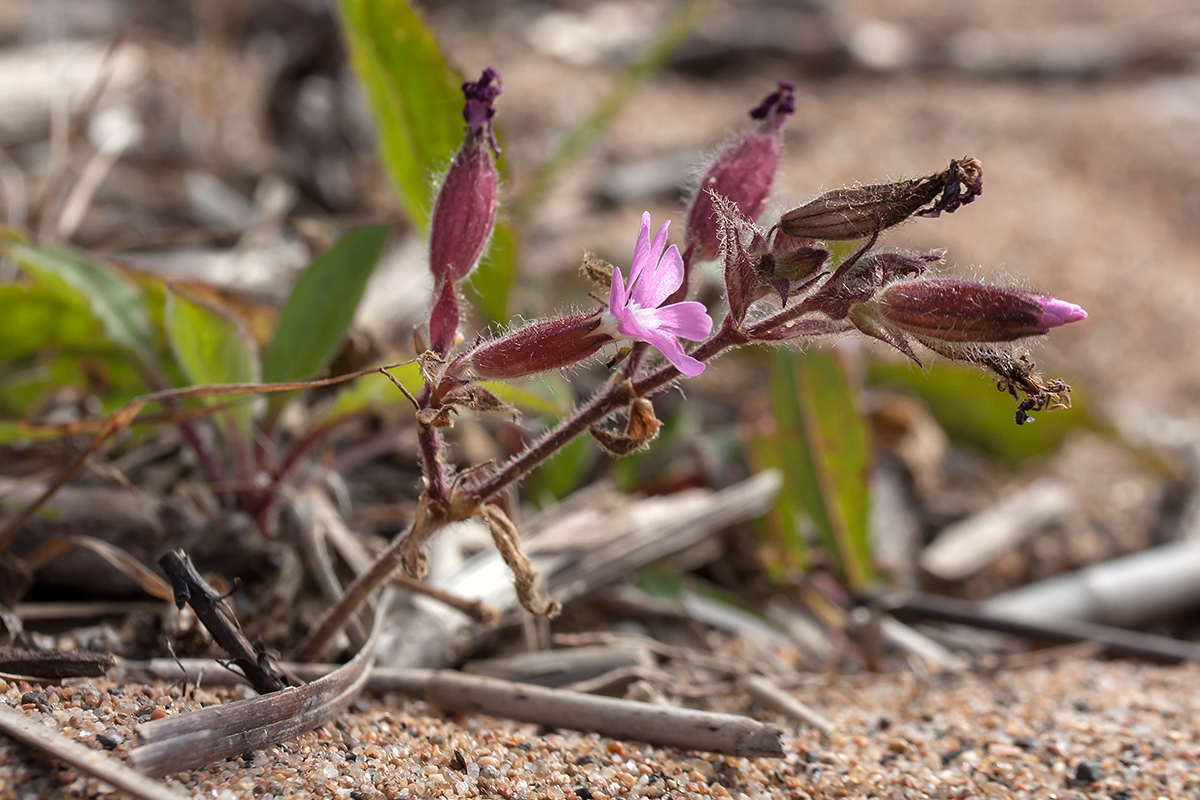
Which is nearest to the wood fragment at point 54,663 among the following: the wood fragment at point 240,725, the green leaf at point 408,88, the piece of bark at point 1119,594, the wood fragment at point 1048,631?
the wood fragment at point 240,725

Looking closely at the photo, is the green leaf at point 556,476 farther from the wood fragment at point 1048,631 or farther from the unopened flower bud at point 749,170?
the unopened flower bud at point 749,170

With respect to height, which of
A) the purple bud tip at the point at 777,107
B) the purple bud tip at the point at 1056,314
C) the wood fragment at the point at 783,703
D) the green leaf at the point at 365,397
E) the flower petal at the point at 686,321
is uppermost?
the purple bud tip at the point at 777,107

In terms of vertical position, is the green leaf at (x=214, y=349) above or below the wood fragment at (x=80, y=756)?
above

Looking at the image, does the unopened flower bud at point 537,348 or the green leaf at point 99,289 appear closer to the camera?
the unopened flower bud at point 537,348

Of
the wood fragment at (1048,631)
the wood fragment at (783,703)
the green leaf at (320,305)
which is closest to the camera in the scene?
the wood fragment at (783,703)

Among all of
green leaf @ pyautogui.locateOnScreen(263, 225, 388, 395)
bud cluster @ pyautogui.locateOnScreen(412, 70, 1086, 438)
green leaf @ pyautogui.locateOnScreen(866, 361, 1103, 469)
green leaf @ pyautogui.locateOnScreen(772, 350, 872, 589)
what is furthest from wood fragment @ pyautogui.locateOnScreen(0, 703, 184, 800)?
green leaf @ pyautogui.locateOnScreen(866, 361, 1103, 469)

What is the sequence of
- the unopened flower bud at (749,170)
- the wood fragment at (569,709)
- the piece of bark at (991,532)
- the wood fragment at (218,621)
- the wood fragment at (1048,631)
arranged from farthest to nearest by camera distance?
the piece of bark at (991,532), the wood fragment at (1048,631), the unopened flower bud at (749,170), the wood fragment at (569,709), the wood fragment at (218,621)

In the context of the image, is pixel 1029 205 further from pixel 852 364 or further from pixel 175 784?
pixel 175 784

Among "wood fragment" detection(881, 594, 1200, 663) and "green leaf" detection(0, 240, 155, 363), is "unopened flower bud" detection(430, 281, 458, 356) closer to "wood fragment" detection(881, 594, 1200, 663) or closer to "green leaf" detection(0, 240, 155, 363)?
"green leaf" detection(0, 240, 155, 363)
